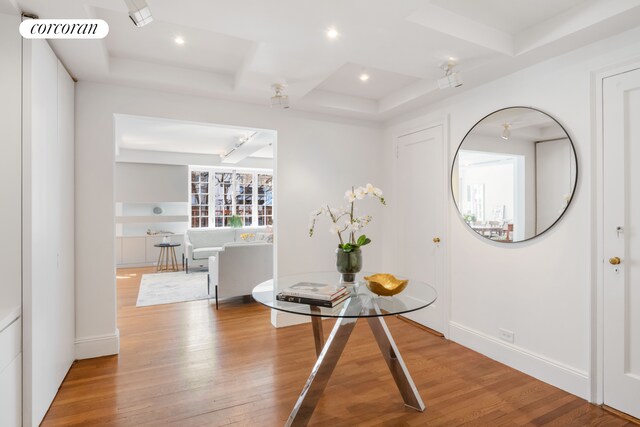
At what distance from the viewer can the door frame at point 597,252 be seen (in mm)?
2209

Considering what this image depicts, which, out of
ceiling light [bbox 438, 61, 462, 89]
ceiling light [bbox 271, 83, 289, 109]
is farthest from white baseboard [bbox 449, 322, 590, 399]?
ceiling light [bbox 271, 83, 289, 109]

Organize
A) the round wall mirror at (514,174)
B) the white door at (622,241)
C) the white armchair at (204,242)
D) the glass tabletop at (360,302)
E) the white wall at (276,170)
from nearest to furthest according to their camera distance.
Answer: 1. the glass tabletop at (360,302)
2. the white door at (622,241)
3. the round wall mirror at (514,174)
4. the white wall at (276,170)
5. the white armchair at (204,242)

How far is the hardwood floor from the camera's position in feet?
6.79

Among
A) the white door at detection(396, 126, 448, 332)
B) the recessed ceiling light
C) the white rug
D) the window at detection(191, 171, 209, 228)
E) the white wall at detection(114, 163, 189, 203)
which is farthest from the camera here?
the window at detection(191, 171, 209, 228)

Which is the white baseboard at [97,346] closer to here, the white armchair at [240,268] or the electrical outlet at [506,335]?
the white armchair at [240,268]

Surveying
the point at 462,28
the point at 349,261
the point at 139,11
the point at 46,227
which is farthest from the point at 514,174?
the point at 46,227

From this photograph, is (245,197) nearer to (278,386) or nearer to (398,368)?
(278,386)

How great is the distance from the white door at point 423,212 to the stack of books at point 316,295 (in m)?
1.78

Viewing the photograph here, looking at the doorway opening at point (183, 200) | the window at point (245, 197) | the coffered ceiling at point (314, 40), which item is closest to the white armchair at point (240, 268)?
the doorway opening at point (183, 200)

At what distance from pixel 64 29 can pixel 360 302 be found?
2.35 m

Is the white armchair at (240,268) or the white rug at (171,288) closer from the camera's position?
the white armchair at (240,268)

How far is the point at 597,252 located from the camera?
224cm

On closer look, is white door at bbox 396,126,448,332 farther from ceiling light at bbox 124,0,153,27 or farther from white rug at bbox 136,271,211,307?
white rug at bbox 136,271,211,307

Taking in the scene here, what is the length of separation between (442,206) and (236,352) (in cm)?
242
